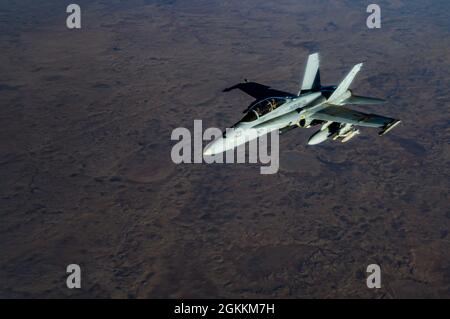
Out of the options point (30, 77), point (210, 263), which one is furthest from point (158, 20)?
point (210, 263)

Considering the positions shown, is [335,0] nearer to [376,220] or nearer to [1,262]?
[376,220]

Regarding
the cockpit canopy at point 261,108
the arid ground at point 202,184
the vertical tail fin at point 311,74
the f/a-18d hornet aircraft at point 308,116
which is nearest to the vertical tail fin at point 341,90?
the f/a-18d hornet aircraft at point 308,116

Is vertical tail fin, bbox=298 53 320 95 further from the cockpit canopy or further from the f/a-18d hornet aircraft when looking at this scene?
the cockpit canopy

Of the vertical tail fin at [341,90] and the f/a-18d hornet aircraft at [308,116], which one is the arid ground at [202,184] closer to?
the f/a-18d hornet aircraft at [308,116]

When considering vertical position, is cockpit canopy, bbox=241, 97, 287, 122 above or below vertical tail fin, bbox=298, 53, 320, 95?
below

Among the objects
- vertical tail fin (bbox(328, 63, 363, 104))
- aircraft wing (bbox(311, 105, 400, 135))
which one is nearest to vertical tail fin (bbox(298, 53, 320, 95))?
vertical tail fin (bbox(328, 63, 363, 104))

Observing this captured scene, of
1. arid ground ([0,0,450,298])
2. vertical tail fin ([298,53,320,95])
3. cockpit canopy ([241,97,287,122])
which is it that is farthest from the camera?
arid ground ([0,0,450,298])
